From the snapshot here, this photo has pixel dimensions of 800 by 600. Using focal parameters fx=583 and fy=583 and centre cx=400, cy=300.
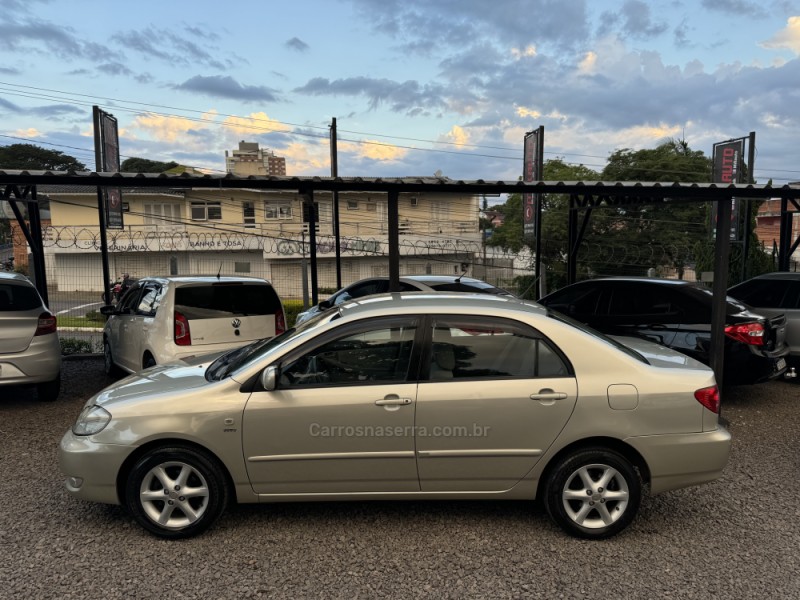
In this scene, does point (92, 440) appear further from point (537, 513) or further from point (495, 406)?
point (537, 513)

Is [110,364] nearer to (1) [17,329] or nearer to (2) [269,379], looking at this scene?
(1) [17,329]

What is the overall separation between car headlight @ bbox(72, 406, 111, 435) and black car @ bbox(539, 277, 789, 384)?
5.80 metres

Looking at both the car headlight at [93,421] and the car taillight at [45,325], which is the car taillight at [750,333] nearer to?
the car headlight at [93,421]

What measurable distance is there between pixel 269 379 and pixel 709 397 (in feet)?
8.91

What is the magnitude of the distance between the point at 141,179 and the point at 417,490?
454 centimetres

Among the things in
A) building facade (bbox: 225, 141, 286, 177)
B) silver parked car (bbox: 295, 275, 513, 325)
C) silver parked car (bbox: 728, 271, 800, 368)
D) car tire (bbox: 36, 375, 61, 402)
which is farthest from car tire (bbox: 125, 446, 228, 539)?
building facade (bbox: 225, 141, 286, 177)

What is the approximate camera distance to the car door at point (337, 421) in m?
3.51

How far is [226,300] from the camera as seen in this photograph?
6.43 m

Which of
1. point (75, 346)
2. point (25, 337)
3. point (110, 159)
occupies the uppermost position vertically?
point (110, 159)

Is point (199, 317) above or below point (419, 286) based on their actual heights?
below

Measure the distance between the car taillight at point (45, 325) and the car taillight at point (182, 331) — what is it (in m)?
1.60

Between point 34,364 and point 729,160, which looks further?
point 729,160

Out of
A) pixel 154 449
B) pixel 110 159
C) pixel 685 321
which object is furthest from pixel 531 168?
pixel 154 449

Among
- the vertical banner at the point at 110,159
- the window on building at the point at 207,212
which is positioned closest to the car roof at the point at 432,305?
the vertical banner at the point at 110,159
